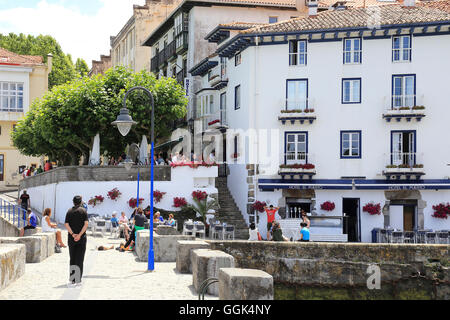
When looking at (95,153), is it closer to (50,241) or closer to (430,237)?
(430,237)

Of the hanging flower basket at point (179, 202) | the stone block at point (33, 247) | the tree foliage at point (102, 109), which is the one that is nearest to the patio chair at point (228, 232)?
the hanging flower basket at point (179, 202)

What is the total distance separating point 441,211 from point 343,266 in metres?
17.8

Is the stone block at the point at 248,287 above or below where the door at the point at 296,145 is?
below

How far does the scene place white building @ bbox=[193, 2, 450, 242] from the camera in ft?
125

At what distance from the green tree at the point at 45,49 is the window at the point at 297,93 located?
43767 mm

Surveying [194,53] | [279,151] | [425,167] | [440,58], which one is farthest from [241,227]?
[194,53]

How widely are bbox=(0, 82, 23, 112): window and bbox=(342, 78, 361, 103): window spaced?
113ft

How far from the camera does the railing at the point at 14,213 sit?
31625mm

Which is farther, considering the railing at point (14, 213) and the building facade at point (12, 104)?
the building facade at point (12, 104)

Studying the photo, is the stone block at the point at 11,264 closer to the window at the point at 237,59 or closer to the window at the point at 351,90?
the window at the point at 351,90

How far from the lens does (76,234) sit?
1451cm

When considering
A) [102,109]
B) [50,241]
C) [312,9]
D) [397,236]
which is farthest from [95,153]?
[50,241]

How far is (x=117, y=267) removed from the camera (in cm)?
1917

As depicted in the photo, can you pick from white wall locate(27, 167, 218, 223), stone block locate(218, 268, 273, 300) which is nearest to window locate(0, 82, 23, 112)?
white wall locate(27, 167, 218, 223)
